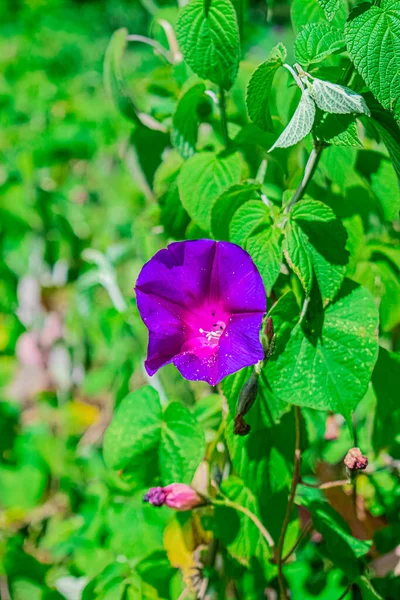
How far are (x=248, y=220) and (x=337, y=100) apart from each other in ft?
0.58

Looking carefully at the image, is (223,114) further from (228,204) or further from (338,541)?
(338,541)

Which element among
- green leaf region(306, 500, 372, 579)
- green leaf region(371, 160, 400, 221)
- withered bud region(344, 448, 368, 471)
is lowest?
green leaf region(306, 500, 372, 579)

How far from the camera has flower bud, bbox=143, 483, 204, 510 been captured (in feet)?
2.40

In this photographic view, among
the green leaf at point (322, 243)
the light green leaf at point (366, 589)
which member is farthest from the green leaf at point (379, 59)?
the light green leaf at point (366, 589)

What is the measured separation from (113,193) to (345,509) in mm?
1540

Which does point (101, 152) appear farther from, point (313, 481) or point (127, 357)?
point (313, 481)

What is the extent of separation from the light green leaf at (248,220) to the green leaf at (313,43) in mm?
153

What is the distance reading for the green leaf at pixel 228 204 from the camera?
0.70 m

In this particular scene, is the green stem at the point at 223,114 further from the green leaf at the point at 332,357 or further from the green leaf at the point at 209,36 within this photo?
the green leaf at the point at 332,357

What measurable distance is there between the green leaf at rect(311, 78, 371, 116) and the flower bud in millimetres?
454

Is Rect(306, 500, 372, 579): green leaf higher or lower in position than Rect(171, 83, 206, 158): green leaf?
lower

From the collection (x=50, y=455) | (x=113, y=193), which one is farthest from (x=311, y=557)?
(x=113, y=193)

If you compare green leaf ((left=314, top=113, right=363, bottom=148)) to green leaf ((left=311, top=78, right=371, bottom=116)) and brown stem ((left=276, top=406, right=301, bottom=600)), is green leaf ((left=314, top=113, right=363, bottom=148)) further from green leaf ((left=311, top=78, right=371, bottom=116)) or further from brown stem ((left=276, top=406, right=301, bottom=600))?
brown stem ((left=276, top=406, right=301, bottom=600))

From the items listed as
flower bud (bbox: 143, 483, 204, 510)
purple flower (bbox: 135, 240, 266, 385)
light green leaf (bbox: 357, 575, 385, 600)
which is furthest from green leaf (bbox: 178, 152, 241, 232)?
light green leaf (bbox: 357, 575, 385, 600)
